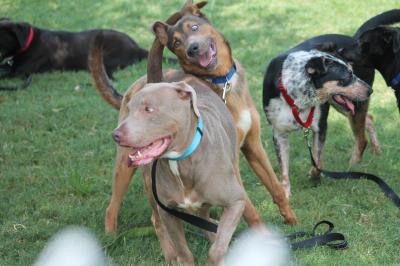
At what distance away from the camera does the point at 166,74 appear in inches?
200

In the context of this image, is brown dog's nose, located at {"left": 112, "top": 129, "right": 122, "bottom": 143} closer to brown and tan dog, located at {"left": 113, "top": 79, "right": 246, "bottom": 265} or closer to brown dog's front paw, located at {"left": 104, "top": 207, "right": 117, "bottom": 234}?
brown and tan dog, located at {"left": 113, "top": 79, "right": 246, "bottom": 265}

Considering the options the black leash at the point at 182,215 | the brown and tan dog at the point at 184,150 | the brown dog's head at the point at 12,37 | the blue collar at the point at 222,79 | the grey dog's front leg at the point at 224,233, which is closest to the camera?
the brown and tan dog at the point at 184,150

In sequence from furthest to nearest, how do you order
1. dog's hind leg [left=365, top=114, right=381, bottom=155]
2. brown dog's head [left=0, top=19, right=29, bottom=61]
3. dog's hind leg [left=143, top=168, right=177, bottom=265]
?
brown dog's head [left=0, top=19, right=29, bottom=61], dog's hind leg [left=365, top=114, right=381, bottom=155], dog's hind leg [left=143, top=168, right=177, bottom=265]

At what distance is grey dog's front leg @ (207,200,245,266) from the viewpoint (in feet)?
12.6

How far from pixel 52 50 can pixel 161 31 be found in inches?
209

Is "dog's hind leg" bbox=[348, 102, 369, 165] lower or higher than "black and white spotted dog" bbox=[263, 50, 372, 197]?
lower

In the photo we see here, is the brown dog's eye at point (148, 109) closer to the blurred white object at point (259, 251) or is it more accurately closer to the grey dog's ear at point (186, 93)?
the grey dog's ear at point (186, 93)

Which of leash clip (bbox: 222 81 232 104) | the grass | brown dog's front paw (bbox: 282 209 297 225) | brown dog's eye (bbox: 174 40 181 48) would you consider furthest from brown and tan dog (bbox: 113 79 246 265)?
brown dog's front paw (bbox: 282 209 297 225)

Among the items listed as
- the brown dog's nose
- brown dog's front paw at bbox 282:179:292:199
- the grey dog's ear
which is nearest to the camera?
the brown dog's nose

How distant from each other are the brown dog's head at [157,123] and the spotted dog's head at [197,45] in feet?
4.49

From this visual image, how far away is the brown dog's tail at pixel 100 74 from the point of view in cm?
522

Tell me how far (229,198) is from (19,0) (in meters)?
11.4

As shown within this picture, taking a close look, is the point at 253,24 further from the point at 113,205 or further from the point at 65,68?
the point at 113,205

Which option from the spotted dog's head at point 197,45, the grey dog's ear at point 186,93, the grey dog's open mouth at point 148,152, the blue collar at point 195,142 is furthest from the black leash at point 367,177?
the grey dog's open mouth at point 148,152
